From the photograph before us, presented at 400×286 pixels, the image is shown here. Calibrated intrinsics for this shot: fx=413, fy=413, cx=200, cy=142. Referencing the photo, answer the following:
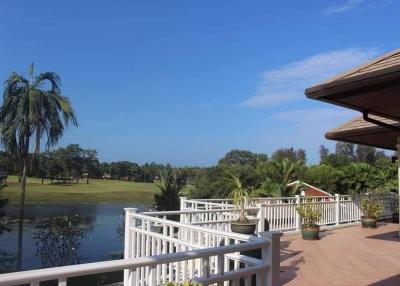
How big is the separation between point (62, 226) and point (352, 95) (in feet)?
38.8

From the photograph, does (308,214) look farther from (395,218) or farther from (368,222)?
(395,218)

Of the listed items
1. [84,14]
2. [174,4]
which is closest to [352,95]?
[174,4]

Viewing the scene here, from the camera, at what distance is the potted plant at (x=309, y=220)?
411 inches

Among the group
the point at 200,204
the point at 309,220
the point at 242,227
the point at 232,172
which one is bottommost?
the point at 309,220

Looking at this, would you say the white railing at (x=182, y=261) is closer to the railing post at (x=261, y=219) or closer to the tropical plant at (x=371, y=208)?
the railing post at (x=261, y=219)

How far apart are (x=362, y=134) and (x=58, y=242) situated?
340 inches

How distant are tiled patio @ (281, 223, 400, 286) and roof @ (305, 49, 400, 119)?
303cm

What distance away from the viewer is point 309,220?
1072 cm

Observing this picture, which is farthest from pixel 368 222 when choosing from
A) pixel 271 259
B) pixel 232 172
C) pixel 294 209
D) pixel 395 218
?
pixel 232 172

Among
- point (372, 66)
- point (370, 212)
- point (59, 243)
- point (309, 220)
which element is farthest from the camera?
point (370, 212)

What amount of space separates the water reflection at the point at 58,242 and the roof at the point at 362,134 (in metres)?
7.41

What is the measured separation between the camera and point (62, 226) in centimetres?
1362

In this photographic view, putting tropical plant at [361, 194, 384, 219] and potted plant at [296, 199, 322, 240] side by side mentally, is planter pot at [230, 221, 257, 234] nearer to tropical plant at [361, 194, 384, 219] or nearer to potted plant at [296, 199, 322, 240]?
potted plant at [296, 199, 322, 240]

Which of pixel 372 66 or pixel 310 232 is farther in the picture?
pixel 310 232
